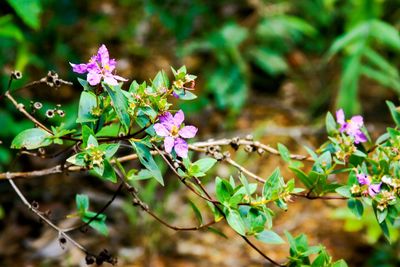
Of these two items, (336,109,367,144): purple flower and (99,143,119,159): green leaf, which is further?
(336,109,367,144): purple flower

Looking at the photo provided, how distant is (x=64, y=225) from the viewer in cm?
225

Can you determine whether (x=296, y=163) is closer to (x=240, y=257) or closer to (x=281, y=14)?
(x=240, y=257)

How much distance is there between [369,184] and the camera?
1145mm

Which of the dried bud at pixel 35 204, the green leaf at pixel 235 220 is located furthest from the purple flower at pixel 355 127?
the dried bud at pixel 35 204

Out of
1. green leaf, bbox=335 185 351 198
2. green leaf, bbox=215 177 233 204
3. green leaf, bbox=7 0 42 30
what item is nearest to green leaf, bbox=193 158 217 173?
green leaf, bbox=215 177 233 204

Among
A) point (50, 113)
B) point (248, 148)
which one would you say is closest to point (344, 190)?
point (248, 148)

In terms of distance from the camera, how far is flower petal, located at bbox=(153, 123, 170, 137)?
1026mm

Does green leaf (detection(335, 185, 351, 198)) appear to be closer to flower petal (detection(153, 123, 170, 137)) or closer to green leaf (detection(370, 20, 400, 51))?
flower petal (detection(153, 123, 170, 137))

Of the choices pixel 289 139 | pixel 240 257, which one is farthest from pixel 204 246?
pixel 289 139

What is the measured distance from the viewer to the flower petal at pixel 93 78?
38.9 inches

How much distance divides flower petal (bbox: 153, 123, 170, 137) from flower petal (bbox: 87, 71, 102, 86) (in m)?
0.13

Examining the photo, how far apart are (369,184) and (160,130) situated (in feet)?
1.49

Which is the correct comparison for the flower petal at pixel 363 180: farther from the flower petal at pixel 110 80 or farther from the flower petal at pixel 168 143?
the flower petal at pixel 110 80

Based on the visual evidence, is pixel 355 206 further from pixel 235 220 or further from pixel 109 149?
pixel 109 149
